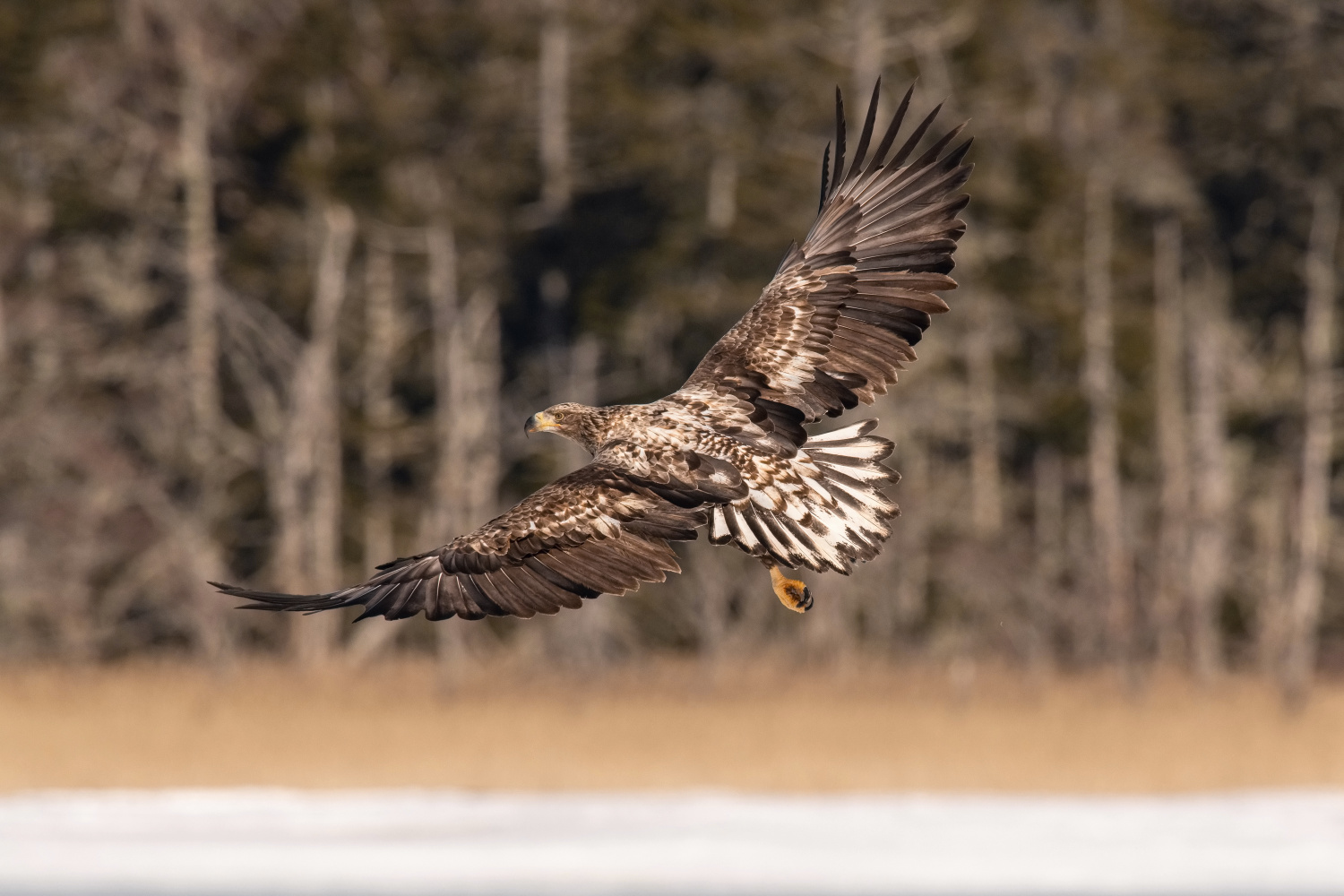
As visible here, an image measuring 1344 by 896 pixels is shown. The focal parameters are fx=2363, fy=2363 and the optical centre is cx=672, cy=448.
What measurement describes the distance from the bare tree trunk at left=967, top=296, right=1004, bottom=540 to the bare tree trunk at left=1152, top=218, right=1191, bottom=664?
1761 mm

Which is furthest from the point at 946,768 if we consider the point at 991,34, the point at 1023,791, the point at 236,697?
the point at 991,34

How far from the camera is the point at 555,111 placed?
2356 centimetres

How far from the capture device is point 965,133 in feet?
73.2

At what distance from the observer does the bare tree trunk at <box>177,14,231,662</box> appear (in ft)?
76.2

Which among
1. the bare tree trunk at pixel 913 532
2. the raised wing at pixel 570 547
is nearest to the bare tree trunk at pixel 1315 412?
the bare tree trunk at pixel 913 532

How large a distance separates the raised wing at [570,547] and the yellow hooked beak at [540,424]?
561 millimetres

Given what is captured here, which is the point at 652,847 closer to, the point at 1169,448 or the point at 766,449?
the point at 1169,448

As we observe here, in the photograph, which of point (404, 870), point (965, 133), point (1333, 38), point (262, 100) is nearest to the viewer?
point (404, 870)

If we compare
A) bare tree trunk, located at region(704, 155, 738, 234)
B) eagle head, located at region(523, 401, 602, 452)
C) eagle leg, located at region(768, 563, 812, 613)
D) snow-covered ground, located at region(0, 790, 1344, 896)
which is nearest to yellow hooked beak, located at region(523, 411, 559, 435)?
eagle head, located at region(523, 401, 602, 452)

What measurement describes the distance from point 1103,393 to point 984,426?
190 centimetres

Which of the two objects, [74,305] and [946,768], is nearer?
[946,768]

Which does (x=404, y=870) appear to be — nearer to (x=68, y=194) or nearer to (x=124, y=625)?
(x=124, y=625)

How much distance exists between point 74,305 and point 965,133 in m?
9.63

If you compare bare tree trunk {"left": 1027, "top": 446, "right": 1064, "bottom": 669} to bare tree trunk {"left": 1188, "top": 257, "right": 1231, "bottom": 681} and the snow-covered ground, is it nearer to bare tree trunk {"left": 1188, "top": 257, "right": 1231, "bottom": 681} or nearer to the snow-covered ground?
bare tree trunk {"left": 1188, "top": 257, "right": 1231, "bottom": 681}
